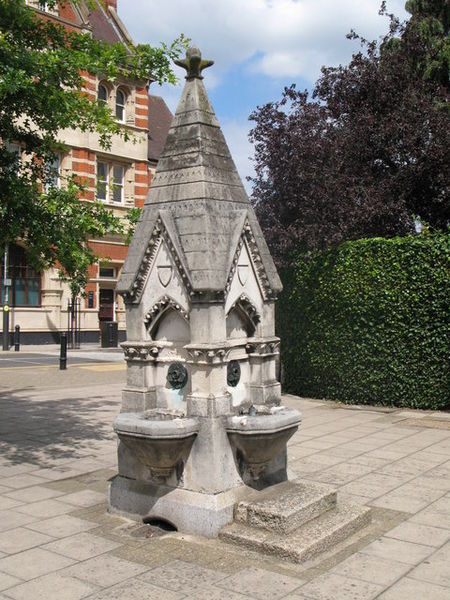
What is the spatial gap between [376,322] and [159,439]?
862 centimetres

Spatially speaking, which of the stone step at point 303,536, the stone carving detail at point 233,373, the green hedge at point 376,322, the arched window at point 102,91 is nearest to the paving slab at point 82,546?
the stone step at point 303,536

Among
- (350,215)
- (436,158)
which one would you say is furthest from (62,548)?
(436,158)

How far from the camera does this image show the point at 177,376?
5.93 m

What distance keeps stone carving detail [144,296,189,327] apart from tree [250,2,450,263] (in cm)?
835

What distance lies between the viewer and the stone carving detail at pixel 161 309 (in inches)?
228

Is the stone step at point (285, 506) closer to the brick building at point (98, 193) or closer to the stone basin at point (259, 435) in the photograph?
the stone basin at point (259, 435)

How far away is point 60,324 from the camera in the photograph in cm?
3030

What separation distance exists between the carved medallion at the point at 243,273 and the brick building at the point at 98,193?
74.7 feet

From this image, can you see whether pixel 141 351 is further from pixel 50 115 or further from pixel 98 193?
pixel 98 193

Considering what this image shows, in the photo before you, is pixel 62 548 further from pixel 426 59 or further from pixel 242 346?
pixel 426 59

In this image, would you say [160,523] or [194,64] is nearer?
[160,523]

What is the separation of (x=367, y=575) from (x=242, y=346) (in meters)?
2.38

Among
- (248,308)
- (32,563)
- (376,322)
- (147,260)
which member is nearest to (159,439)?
(32,563)

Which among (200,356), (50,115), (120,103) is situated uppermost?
(120,103)
